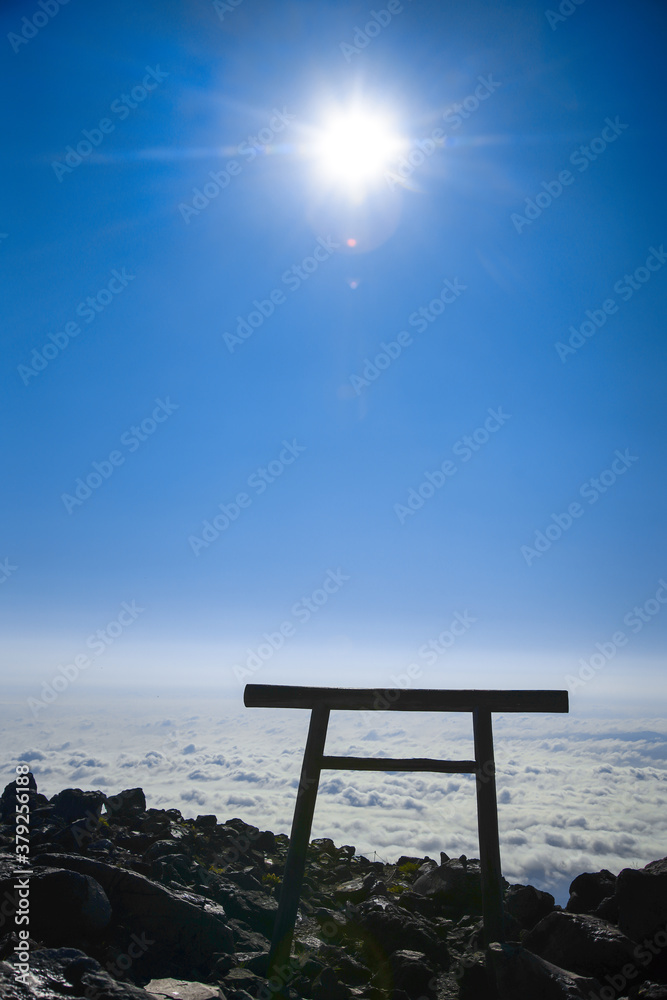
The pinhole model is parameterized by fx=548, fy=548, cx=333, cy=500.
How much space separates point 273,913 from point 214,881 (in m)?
1.15

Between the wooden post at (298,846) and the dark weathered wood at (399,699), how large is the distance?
10.2 inches

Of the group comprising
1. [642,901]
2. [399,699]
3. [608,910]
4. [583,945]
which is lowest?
[608,910]

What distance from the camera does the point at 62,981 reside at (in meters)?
5.03

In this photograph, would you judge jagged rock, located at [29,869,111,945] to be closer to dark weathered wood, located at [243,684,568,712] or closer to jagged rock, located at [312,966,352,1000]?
jagged rock, located at [312,966,352,1000]

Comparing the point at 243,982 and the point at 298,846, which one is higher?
the point at 298,846

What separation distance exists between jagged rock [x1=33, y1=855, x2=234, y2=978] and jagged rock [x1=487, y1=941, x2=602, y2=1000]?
11.3ft

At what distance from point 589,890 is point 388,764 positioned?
4.77m

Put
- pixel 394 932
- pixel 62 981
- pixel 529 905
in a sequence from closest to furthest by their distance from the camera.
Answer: pixel 62 981 → pixel 394 932 → pixel 529 905

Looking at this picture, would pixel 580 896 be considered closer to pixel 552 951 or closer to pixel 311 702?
pixel 552 951

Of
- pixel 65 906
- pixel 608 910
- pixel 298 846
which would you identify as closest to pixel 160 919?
pixel 65 906

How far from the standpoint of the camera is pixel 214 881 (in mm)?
9312

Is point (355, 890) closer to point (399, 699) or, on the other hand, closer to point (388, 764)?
point (388, 764)

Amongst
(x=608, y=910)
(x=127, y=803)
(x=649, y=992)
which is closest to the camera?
(x=649, y=992)

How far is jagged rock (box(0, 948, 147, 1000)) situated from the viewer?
4730mm
